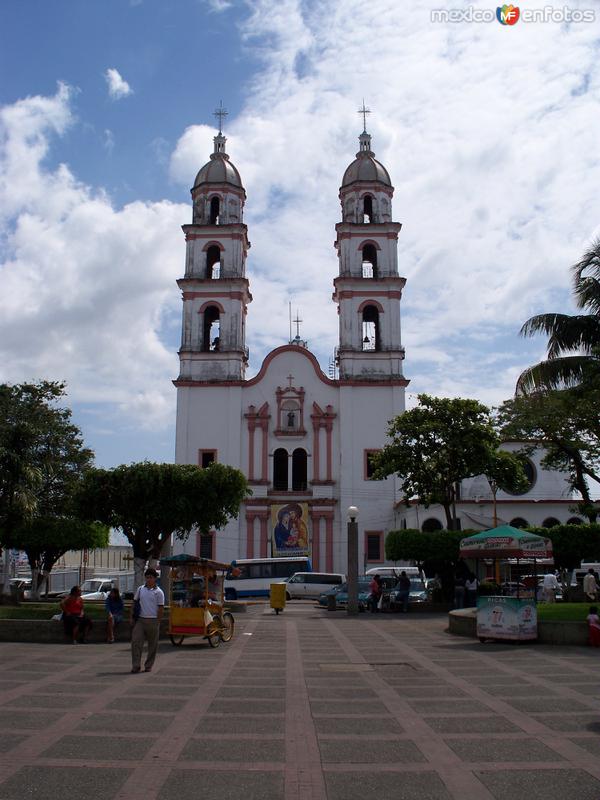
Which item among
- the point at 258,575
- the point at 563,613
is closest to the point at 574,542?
the point at 563,613

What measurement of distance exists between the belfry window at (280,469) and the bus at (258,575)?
5.68m

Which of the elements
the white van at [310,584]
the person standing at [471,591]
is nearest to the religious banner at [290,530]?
the white van at [310,584]

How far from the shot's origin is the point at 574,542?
108 ft

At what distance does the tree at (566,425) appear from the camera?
2317cm

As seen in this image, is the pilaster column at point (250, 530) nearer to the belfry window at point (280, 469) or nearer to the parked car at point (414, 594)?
the belfry window at point (280, 469)

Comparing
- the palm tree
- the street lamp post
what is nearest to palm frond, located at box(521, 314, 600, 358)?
the palm tree

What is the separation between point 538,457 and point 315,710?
4015 cm

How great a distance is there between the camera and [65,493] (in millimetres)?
33500

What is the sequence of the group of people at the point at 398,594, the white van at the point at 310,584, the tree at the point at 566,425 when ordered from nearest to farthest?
1. the tree at the point at 566,425
2. the group of people at the point at 398,594
3. the white van at the point at 310,584

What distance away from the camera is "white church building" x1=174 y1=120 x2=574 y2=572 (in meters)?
44.0

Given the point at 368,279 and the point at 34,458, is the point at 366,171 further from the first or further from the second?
the point at 34,458

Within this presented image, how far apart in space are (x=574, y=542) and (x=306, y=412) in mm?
18097

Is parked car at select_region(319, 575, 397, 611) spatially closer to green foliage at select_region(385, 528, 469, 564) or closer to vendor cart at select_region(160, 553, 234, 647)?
green foliage at select_region(385, 528, 469, 564)

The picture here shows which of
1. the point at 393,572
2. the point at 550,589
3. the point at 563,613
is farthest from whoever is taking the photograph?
the point at 393,572
